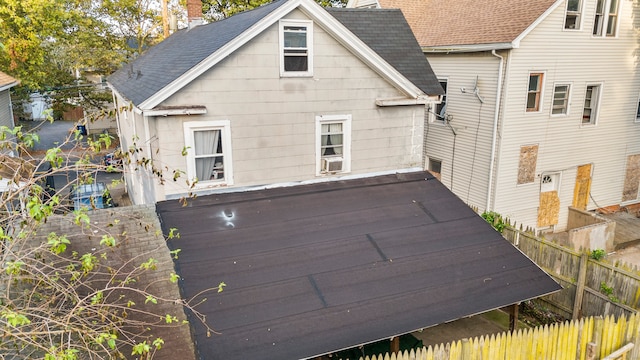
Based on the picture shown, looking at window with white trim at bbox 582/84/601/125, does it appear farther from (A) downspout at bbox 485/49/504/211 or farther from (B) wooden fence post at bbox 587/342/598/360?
(B) wooden fence post at bbox 587/342/598/360

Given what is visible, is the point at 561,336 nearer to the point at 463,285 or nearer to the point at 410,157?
the point at 463,285

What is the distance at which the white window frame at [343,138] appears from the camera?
40.4ft

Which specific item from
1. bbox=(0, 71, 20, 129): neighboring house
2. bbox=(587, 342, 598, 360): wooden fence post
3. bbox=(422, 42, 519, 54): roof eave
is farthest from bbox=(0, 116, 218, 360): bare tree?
bbox=(0, 71, 20, 129): neighboring house

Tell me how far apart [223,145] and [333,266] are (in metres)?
4.31

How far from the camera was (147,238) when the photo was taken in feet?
34.2

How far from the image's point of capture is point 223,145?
37.4 ft

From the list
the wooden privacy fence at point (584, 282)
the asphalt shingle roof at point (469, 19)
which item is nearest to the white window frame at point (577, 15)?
the asphalt shingle roof at point (469, 19)

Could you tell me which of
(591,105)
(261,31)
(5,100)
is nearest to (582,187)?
(591,105)

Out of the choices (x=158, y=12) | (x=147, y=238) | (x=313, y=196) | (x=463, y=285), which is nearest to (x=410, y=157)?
(x=313, y=196)

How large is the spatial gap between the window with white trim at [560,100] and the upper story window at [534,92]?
0.76 metres

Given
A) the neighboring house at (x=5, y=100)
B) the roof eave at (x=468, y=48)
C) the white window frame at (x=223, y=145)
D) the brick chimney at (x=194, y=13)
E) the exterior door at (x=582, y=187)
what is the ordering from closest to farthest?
the white window frame at (x=223, y=145)
the roof eave at (x=468, y=48)
the exterior door at (x=582, y=187)
the brick chimney at (x=194, y=13)
the neighboring house at (x=5, y=100)

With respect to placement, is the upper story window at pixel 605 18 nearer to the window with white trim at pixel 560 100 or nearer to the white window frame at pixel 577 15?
the white window frame at pixel 577 15

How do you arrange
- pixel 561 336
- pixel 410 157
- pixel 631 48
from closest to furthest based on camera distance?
pixel 561 336
pixel 410 157
pixel 631 48

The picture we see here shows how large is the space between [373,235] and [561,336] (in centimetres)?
423
